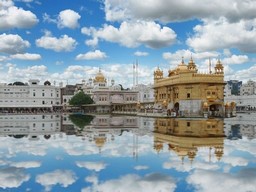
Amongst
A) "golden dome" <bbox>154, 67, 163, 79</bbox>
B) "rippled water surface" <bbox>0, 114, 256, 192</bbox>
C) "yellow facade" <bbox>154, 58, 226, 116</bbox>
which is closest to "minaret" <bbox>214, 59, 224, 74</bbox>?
"yellow facade" <bbox>154, 58, 226, 116</bbox>

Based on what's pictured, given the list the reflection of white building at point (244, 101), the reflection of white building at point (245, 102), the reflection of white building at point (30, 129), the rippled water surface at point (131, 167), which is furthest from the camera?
the reflection of white building at point (245, 102)

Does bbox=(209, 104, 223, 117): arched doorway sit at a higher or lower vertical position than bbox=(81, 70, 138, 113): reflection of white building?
lower

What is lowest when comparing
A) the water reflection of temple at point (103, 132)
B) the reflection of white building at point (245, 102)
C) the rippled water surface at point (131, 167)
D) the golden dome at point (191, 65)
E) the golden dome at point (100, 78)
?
the rippled water surface at point (131, 167)

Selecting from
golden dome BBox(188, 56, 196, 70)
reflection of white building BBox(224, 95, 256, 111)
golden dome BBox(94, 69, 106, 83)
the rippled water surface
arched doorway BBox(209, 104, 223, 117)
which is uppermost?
golden dome BBox(94, 69, 106, 83)

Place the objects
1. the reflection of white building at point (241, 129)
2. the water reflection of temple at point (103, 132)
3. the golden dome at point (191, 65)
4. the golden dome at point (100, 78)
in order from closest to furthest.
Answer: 1. the water reflection of temple at point (103, 132)
2. the reflection of white building at point (241, 129)
3. the golden dome at point (191, 65)
4. the golden dome at point (100, 78)

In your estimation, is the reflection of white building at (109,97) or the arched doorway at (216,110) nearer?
the arched doorway at (216,110)

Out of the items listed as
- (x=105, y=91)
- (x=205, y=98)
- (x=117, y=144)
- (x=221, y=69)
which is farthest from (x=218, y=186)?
(x=105, y=91)

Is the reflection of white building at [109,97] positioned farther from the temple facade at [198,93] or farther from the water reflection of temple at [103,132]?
the water reflection of temple at [103,132]

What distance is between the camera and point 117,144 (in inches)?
805

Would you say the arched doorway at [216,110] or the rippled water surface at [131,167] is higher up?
the arched doorway at [216,110]

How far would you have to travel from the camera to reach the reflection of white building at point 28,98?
4490 inches

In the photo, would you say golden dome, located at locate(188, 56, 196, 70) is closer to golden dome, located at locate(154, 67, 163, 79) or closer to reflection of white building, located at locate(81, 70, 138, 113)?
golden dome, located at locate(154, 67, 163, 79)

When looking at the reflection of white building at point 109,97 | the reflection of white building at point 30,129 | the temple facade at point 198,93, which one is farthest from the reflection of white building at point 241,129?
the reflection of white building at point 109,97

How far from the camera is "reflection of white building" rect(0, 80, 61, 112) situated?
114 meters
